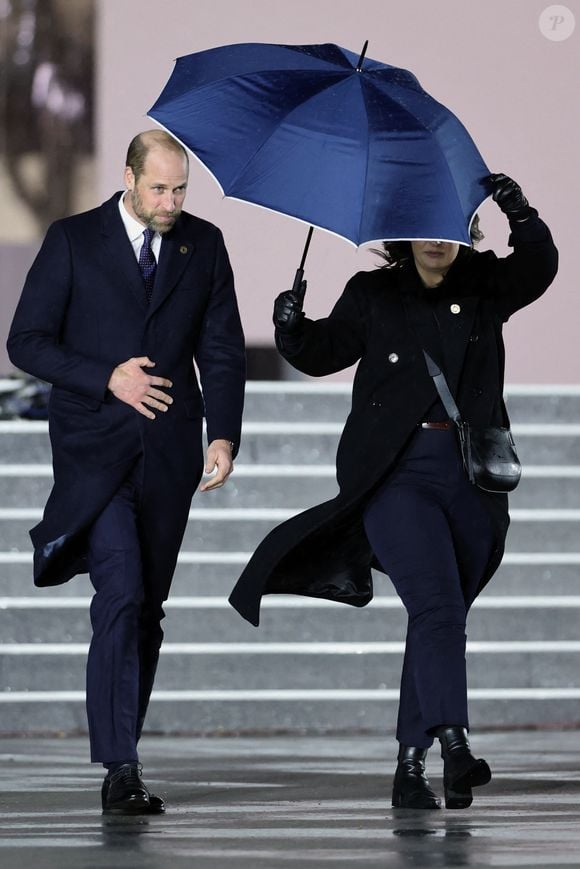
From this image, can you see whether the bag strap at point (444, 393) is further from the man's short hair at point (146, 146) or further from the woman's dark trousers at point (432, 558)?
the man's short hair at point (146, 146)

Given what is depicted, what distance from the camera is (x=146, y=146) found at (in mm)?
5750

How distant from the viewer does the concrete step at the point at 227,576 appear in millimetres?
8695

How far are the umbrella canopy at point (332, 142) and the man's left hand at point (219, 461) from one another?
0.78 meters

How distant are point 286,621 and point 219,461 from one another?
286 centimetres

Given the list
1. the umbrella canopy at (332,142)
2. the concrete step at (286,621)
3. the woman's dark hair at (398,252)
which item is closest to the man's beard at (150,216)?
the umbrella canopy at (332,142)

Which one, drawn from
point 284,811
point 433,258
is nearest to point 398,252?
point 433,258

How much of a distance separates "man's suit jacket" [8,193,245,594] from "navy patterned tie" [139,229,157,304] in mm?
34

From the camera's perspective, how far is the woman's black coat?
573 cm

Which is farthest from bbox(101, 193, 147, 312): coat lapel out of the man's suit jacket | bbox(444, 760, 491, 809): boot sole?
bbox(444, 760, 491, 809): boot sole

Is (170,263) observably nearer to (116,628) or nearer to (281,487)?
(116,628)

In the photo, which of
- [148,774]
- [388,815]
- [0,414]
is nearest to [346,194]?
[388,815]

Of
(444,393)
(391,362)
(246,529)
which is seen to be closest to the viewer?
(444,393)

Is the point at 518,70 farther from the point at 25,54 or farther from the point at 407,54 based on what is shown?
the point at 25,54

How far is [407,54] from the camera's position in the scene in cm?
1007
